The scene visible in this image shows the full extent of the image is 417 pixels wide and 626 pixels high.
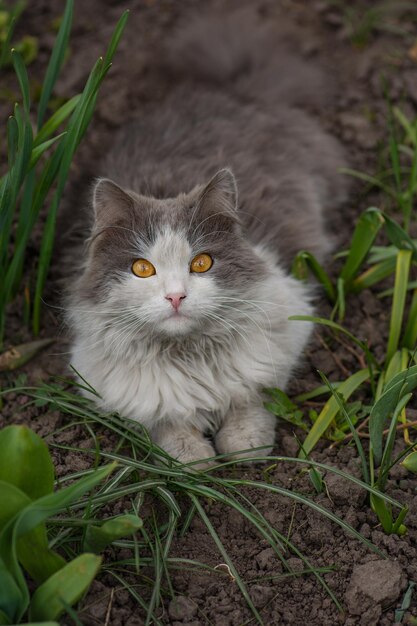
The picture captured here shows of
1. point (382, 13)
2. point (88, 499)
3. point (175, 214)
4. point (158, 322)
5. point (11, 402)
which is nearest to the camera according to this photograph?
point (88, 499)

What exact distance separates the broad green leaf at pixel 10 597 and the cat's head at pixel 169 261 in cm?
91

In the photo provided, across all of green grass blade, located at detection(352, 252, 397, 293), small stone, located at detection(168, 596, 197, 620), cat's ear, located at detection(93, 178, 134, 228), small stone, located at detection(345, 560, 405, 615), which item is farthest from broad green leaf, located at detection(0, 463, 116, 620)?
green grass blade, located at detection(352, 252, 397, 293)

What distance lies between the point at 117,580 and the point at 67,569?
481 mm

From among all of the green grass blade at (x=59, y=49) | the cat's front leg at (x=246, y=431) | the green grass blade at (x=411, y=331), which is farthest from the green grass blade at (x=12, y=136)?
the green grass blade at (x=411, y=331)

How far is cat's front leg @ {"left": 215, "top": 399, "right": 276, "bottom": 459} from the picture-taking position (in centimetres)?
277

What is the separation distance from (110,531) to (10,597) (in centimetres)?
29

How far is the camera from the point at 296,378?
3119 millimetres

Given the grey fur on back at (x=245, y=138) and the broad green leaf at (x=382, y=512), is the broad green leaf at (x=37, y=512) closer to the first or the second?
the broad green leaf at (x=382, y=512)

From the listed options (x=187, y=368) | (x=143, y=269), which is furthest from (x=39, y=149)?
(x=187, y=368)

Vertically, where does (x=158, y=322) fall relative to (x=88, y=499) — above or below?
above

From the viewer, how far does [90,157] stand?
3.87 m

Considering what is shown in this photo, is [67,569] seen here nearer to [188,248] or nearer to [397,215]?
[188,248]

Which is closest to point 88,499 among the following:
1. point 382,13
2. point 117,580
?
point 117,580

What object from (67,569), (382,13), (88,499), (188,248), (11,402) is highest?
(382,13)
